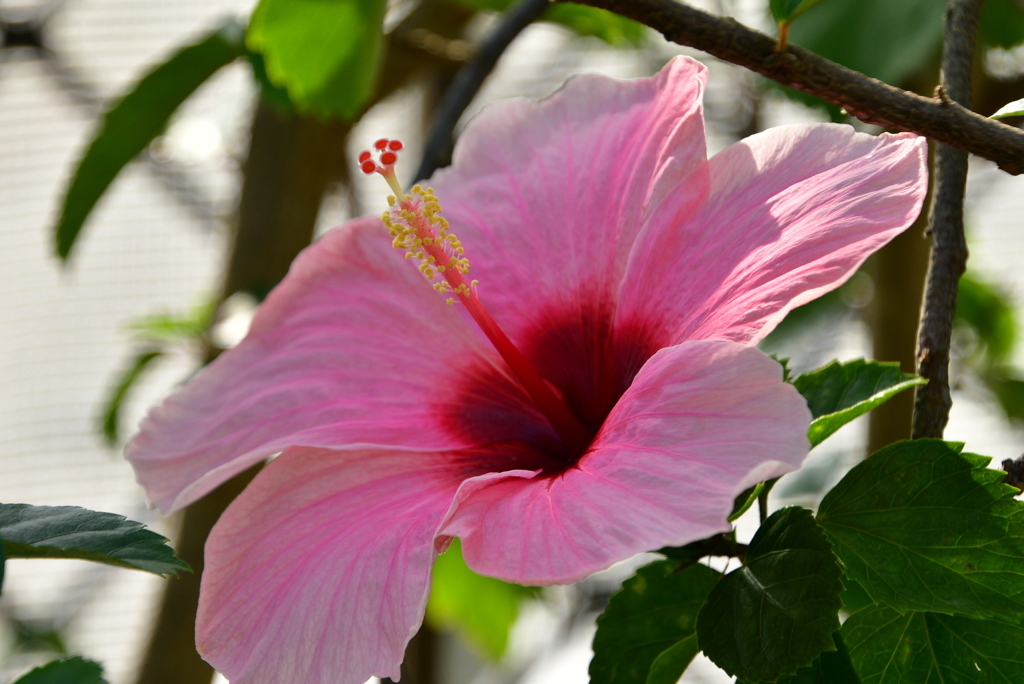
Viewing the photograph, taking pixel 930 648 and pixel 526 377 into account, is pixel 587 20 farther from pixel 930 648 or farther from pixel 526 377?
pixel 930 648

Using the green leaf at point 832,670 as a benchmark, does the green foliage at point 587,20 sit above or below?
above

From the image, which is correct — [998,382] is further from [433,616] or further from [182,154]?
[182,154]

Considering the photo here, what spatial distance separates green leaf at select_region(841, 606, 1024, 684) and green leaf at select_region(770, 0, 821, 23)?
9.7 inches

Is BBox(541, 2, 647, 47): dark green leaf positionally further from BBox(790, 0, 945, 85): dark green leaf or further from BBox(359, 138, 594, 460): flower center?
BBox(359, 138, 594, 460): flower center

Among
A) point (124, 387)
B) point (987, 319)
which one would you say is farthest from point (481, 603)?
point (987, 319)

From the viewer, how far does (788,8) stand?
0.37 meters

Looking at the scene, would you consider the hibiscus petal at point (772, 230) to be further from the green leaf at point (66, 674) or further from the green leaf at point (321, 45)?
the green leaf at point (321, 45)

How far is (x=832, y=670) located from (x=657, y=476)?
4.6 inches

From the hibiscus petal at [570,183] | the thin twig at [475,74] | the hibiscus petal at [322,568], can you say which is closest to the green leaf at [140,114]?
the thin twig at [475,74]

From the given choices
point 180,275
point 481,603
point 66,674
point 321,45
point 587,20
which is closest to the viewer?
point 66,674

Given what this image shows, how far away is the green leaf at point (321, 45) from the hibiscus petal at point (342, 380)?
39 centimetres

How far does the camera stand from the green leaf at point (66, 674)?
0.30 m

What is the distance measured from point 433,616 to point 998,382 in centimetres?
89

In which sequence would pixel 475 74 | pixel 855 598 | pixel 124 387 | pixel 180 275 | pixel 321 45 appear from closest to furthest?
pixel 855 598
pixel 475 74
pixel 321 45
pixel 124 387
pixel 180 275
